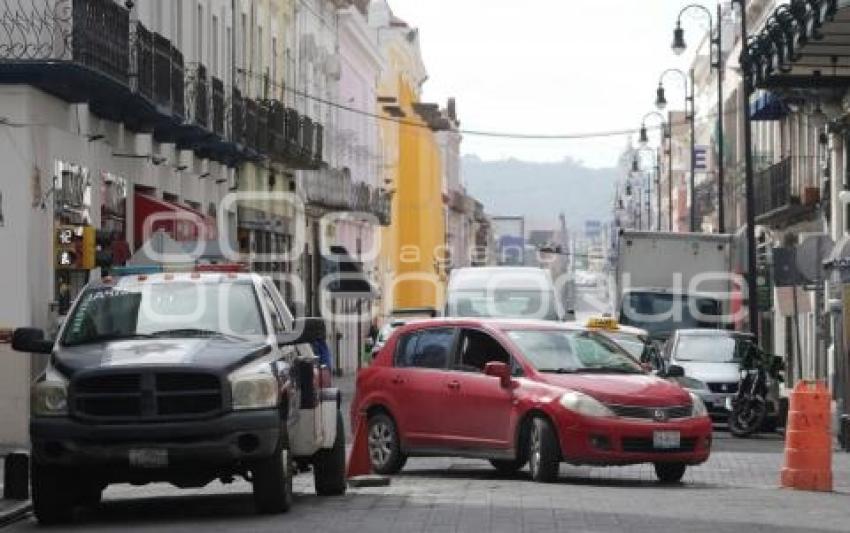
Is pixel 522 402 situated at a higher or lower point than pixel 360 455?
higher

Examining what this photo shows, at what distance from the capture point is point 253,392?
1568 centimetres

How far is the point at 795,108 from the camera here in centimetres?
5100

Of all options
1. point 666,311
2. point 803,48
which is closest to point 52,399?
point 803,48

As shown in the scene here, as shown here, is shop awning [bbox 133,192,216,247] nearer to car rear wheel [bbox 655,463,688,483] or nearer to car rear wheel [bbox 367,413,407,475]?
car rear wheel [bbox 367,413,407,475]

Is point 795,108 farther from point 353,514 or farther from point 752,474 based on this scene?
point 353,514

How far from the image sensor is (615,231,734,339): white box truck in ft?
155

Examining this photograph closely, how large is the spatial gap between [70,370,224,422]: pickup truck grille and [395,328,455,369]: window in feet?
19.9

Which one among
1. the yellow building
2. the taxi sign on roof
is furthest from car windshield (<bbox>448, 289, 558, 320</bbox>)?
the yellow building

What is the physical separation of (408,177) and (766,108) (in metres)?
46.3

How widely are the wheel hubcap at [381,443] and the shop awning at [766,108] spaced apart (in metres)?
33.3

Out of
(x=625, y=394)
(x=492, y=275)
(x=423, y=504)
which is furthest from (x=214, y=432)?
(x=492, y=275)

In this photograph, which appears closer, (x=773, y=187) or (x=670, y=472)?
(x=670, y=472)

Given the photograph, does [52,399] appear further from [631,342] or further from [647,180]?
[647,180]


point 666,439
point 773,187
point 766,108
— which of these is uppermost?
point 766,108
